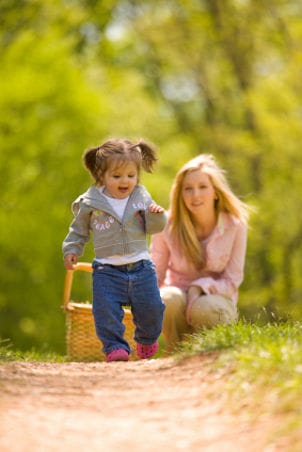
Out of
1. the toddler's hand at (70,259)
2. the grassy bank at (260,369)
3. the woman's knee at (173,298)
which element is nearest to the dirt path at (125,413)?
the grassy bank at (260,369)

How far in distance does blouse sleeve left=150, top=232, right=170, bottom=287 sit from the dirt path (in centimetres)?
237

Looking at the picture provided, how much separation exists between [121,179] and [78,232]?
1.40 ft

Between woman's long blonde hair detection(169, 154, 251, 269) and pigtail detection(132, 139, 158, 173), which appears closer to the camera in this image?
pigtail detection(132, 139, 158, 173)

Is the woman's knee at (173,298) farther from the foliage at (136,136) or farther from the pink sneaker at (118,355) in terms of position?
the foliage at (136,136)

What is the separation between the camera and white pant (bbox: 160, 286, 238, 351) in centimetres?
653

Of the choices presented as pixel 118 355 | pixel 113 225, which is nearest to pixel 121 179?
pixel 113 225

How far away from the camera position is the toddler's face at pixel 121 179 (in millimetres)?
5770

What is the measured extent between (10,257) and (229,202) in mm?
16296

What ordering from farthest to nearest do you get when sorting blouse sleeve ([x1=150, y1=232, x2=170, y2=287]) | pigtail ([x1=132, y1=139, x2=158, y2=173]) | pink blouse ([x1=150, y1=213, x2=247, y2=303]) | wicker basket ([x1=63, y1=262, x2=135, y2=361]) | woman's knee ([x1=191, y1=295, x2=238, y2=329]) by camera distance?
wicker basket ([x1=63, y1=262, x2=135, y2=361])
blouse sleeve ([x1=150, y1=232, x2=170, y2=287])
pink blouse ([x1=150, y1=213, x2=247, y2=303])
woman's knee ([x1=191, y1=295, x2=238, y2=329])
pigtail ([x1=132, y1=139, x2=158, y2=173])

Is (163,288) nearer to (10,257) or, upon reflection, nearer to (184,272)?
(184,272)

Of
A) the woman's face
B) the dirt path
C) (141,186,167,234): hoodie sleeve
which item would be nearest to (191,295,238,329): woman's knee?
the woman's face

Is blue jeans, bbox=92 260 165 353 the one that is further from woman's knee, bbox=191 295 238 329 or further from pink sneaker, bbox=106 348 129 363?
woman's knee, bbox=191 295 238 329

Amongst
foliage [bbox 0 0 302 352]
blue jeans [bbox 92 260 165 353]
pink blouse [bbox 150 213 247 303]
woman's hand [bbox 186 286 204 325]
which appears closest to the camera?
blue jeans [bbox 92 260 165 353]

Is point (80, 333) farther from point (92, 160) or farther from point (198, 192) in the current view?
point (92, 160)
